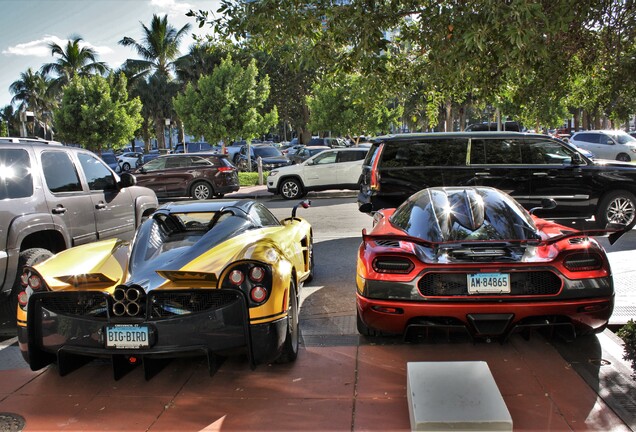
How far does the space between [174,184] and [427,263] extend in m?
15.4

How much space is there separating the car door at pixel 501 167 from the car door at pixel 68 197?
6.24 metres

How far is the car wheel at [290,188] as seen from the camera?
1880 cm

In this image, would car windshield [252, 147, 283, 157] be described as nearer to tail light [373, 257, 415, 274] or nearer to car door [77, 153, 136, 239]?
car door [77, 153, 136, 239]

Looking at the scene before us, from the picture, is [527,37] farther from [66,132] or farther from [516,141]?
[66,132]

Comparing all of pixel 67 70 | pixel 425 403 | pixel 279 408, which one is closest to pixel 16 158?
pixel 279 408

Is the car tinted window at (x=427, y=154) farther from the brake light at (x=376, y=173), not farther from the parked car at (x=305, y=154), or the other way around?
the parked car at (x=305, y=154)

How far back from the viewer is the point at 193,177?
1847 centimetres

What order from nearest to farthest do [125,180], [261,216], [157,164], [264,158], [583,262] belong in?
1. [583,262]
2. [261,216]
3. [125,180]
4. [157,164]
5. [264,158]

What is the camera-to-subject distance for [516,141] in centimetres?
992

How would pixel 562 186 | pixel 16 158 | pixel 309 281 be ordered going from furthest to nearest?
1. pixel 562 186
2. pixel 309 281
3. pixel 16 158

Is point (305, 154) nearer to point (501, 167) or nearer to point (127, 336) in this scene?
point (501, 167)

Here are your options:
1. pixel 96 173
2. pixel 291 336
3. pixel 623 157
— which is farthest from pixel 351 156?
pixel 623 157

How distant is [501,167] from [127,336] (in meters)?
7.75

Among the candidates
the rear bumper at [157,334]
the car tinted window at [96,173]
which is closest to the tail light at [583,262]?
the rear bumper at [157,334]
